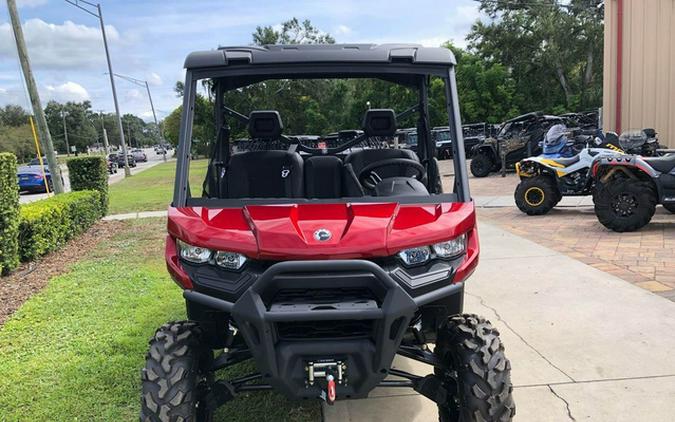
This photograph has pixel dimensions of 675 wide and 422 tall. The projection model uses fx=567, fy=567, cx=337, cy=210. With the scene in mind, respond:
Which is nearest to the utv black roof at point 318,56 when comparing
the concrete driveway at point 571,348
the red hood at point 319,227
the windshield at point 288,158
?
the windshield at point 288,158

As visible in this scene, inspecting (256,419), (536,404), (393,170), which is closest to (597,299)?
(536,404)

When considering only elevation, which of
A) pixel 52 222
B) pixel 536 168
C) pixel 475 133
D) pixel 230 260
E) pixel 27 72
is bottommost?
pixel 475 133

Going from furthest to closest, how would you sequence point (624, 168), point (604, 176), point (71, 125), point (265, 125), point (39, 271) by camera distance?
1. point (71, 125)
2. point (604, 176)
3. point (624, 168)
4. point (39, 271)
5. point (265, 125)

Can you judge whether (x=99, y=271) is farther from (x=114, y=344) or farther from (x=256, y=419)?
(x=256, y=419)

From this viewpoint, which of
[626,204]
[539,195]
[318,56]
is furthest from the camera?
[539,195]

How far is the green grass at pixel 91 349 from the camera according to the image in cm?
341

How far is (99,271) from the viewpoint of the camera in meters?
7.03

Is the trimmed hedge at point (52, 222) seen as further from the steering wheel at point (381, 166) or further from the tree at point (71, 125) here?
the tree at point (71, 125)

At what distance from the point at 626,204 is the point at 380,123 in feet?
17.6

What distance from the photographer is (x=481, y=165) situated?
62.2 feet

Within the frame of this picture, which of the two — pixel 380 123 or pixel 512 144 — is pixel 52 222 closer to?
pixel 380 123

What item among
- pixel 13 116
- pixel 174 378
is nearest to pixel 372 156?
pixel 174 378

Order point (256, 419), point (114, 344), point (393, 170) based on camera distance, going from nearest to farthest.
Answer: point (256, 419) → point (393, 170) → point (114, 344)

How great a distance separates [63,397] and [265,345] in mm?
2031
